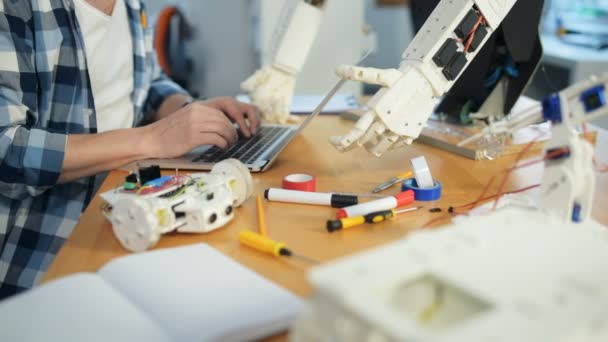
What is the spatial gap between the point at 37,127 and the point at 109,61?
326 millimetres

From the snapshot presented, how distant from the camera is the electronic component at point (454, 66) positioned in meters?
0.89

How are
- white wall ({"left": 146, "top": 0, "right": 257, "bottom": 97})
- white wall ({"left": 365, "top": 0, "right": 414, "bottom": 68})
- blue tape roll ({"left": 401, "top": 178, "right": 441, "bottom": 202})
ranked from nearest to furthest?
1. blue tape roll ({"left": 401, "top": 178, "right": 441, "bottom": 202})
2. white wall ({"left": 146, "top": 0, "right": 257, "bottom": 97})
3. white wall ({"left": 365, "top": 0, "right": 414, "bottom": 68})

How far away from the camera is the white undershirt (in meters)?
1.16

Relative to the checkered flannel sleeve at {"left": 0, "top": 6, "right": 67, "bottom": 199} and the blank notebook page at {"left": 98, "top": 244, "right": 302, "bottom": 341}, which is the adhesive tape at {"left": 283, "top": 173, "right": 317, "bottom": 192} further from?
the checkered flannel sleeve at {"left": 0, "top": 6, "right": 67, "bottom": 199}

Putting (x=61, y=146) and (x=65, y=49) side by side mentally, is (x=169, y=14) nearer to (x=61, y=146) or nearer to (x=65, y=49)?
(x=65, y=49)

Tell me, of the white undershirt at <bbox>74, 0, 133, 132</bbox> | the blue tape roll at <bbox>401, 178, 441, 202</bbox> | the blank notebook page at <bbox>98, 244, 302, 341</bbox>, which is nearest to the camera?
the blank notebook page at <bbox>98, 244, 302, 341</bbox>

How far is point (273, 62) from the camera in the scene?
1227 millimetres

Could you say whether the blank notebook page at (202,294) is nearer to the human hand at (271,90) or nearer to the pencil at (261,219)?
the pencil at (261,219)

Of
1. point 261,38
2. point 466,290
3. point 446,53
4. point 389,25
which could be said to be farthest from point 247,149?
point 389,25

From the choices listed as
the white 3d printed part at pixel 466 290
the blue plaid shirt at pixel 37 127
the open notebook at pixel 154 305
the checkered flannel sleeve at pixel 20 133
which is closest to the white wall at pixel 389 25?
the blue plaid shirt at pixel 37 127

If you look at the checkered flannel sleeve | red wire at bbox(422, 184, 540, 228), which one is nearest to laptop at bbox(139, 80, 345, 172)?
the checkered flannel sleeve

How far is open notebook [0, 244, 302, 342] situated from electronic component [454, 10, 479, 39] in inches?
19.8

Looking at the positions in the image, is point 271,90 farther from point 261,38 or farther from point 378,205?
point 261,38

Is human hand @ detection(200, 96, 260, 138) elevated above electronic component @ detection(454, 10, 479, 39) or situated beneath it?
situated beneath
